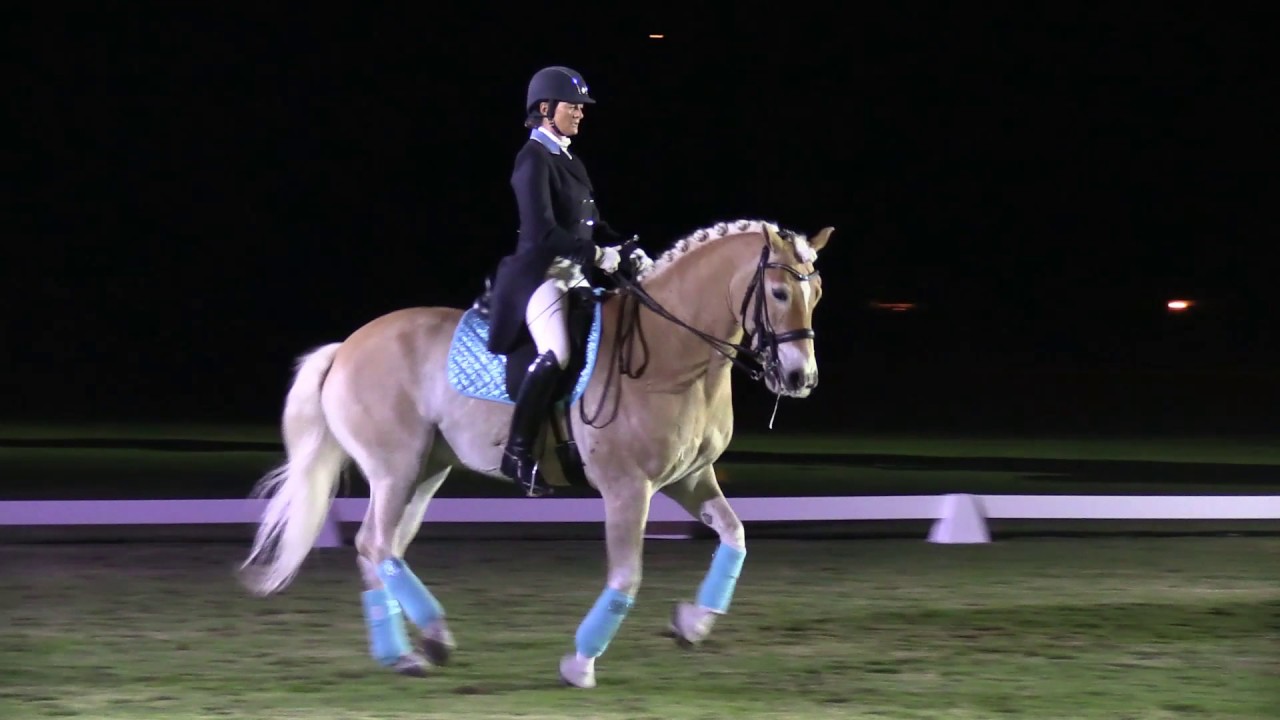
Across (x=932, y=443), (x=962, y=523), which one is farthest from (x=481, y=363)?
(x=932, y=443)

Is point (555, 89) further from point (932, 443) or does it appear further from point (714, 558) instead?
point (932, 443)

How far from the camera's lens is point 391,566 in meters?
7.07

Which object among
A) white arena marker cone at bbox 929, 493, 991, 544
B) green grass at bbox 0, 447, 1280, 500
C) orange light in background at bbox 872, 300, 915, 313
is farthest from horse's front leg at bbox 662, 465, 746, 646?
orange light in background at bbox 872, 300, 915, 313

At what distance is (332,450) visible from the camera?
773 centimetres

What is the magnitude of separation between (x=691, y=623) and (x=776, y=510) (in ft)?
13.9

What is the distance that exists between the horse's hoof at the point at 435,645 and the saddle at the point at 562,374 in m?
0.81

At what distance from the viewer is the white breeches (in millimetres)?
6828

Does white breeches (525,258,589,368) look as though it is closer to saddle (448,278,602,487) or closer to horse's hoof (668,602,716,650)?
saddle (448,278,602,487)

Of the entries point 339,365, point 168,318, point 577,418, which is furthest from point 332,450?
point 168,318

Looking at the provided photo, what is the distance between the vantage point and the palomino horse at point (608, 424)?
21.6 ft

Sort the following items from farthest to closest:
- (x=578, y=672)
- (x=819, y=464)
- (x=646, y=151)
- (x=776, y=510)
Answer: (x=646, y=151), (x=819, y=464), (x=776, y=510), (x=578, y=672)

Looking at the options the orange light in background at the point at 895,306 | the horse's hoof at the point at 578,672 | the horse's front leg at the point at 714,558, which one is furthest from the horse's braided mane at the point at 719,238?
the orange light in background at the point at 895,306

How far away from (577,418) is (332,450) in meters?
1.43

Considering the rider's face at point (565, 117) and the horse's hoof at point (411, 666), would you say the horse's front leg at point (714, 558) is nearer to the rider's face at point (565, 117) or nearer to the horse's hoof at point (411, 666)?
the horse's hoof at point (411, 666)
